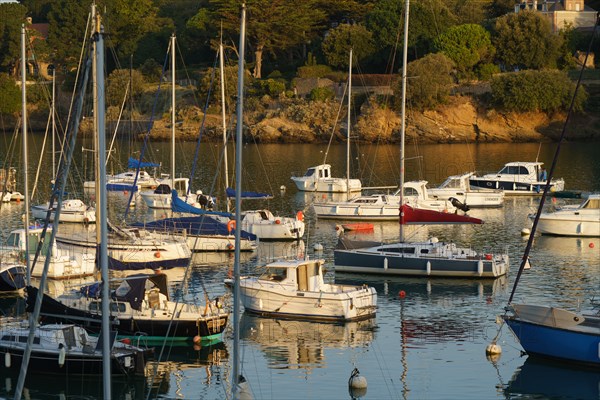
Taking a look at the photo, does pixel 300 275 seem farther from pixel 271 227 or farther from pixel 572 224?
pixel 572 224

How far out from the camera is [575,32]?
11181cm

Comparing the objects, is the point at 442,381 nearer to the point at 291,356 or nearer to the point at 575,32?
the point at 291,356

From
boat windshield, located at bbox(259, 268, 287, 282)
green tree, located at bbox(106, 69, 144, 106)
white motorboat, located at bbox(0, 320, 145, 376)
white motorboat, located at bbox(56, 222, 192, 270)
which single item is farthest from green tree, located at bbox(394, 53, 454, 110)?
white motorboat, located at bbox(0, 320, 145, 376)

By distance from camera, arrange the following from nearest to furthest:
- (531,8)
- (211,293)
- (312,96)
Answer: (211,293)
(312,96)
(531,8)

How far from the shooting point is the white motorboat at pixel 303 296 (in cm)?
3478

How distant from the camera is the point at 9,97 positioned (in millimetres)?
123500

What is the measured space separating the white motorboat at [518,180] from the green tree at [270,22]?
44.4m

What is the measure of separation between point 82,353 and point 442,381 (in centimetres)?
893

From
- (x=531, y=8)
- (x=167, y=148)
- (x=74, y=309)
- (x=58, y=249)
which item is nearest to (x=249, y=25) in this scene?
(x=167, y=148)

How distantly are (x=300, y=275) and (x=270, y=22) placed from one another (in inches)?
3077

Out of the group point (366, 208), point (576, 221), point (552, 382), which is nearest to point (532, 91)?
point (366, 208)

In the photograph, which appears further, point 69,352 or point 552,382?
point 552,382

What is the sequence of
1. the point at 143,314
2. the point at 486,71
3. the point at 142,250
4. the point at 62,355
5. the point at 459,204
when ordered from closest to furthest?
the point at 62,355, the point at 143,314, the point at 142,250, the point at 459,204, the point at 486,71

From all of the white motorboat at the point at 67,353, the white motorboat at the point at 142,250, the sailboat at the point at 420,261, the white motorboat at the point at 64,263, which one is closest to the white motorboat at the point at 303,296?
the sailboat at the point at 420,261
